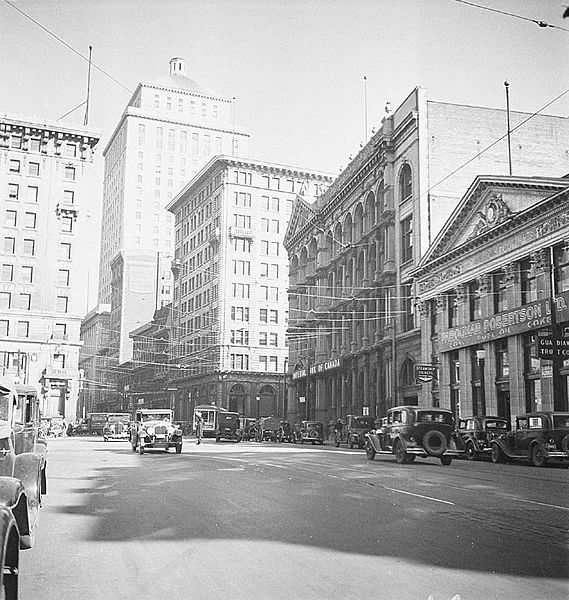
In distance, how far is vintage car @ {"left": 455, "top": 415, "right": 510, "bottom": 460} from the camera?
29203mm

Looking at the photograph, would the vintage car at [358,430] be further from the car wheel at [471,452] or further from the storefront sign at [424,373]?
the car wheel at [471,452]

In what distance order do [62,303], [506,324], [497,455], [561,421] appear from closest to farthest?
[561,421] < [497,455] < [506,324] < [62,303]

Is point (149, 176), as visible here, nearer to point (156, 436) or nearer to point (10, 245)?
Answer: point (10, 245)

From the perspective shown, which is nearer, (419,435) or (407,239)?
(419,435)

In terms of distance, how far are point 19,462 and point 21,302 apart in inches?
1833

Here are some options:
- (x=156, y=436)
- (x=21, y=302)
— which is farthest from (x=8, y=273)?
(x=156, y=436)

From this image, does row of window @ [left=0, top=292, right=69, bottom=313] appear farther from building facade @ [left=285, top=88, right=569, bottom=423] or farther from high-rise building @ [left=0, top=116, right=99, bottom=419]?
building facade @ [left=285, top=88, right=569, bottom=423]

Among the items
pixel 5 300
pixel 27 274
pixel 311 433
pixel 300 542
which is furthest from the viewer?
pixel 27 274

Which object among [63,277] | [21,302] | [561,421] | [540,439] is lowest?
[540,439]


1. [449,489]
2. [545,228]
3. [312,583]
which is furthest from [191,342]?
[312,583]

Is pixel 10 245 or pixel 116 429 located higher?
pixel 10 245

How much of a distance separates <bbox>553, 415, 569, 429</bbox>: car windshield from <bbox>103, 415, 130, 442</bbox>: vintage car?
111ft

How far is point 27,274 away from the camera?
171 feet

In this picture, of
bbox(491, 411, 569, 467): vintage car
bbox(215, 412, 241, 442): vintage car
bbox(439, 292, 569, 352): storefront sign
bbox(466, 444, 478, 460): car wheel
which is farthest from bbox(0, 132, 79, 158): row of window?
bbox(491, 411, 569, 467): vintage car
